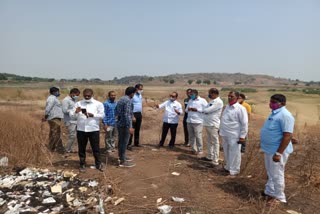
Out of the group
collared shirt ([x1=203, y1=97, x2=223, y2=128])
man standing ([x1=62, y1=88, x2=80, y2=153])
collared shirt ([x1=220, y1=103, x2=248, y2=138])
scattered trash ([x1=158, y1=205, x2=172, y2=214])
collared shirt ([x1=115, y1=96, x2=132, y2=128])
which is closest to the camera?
scattered trash ([x1=158, y1=205, x2=172, y2=214])

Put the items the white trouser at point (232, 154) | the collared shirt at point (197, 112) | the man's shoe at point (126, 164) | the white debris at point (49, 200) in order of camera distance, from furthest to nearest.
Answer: the collared shirt at point (197, 112), the man's shoe at point (126, 164), the white trouser at point (232, 154), the white debris at point (49, 200)

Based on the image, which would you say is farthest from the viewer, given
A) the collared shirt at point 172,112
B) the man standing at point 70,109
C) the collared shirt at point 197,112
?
the collared shirt at point 172,112

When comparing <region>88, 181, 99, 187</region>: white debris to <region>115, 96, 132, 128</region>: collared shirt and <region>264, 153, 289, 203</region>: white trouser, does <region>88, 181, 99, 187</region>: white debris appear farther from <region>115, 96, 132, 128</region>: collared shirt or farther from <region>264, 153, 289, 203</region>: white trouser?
<region>264, 153, 289, 203</region>: white trouser

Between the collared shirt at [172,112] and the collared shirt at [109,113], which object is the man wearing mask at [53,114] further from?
the collared shirt at [172,112]

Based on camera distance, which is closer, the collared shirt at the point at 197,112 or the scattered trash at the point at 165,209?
the scattered trash at the point at 165,209

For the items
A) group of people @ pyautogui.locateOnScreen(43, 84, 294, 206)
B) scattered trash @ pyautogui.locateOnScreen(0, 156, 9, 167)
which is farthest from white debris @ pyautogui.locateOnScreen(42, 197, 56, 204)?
scattered trash @ pyautogui.locateOnScreen(0, 156, 9, 167)

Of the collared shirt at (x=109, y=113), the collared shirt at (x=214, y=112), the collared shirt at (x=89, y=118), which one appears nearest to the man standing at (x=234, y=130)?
the collared shirt at (x=214, y=112)

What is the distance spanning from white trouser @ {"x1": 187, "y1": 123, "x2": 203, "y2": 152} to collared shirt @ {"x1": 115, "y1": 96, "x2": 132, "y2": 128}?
2.11 m

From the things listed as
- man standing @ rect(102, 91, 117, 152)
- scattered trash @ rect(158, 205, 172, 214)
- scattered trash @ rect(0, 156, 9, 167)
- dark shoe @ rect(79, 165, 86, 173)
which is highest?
man standing @ rect(102, 91, 117, 152)

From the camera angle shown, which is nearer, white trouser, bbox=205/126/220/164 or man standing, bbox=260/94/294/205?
man standing, bbox=260/94/294/205

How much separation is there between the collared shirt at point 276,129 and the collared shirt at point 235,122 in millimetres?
909

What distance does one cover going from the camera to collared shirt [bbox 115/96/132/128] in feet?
20.1

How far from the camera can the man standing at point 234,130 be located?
5.61m

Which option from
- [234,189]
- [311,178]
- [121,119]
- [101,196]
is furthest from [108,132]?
[311,178]
